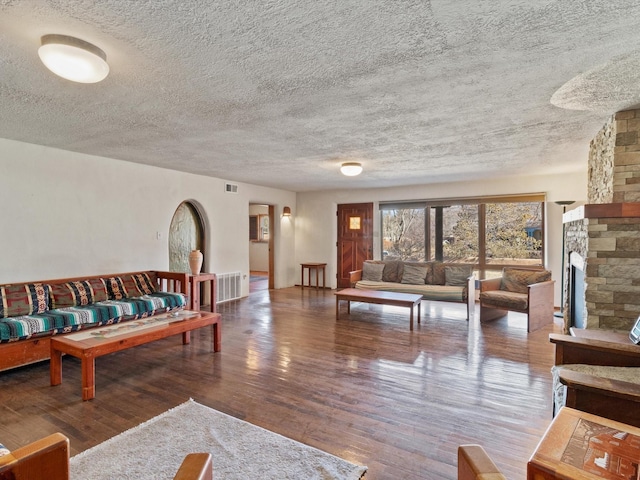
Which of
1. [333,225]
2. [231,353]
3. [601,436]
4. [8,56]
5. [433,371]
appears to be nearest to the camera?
[601,436]

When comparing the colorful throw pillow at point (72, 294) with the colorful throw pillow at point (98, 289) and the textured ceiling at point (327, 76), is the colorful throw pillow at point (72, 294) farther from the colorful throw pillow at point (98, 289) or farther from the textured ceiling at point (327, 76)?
the textured ceiling at point (327, 76)

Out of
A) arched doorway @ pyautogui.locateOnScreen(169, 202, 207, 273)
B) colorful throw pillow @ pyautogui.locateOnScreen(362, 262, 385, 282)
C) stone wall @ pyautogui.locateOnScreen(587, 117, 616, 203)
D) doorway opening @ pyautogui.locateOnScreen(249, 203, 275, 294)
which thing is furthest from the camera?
doorway opening @ pyautogui.locateOnScreen(249, 203, 275, 294)

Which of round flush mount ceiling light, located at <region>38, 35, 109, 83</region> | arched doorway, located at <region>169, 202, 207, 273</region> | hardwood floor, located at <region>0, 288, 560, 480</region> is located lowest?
Result: hardwood floor, located at <region>0, 288, 560, 480</region>

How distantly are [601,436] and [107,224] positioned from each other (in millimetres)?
5294

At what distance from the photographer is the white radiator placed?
21.1ft

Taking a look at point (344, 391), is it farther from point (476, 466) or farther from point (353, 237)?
point (353, 237)

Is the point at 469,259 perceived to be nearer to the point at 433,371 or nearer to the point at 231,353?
the point at 433,371

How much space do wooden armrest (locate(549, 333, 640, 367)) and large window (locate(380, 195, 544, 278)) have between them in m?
4.41

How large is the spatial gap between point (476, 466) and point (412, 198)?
662cm

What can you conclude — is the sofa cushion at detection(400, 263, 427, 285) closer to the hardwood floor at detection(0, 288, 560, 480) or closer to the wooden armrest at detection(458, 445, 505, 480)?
the hardwood floor at detection(0, 288, 560, 480)

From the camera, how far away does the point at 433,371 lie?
3168 millimetres

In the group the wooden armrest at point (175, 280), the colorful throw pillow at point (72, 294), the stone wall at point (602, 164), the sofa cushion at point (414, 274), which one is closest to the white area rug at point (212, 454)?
the colorful throw pillow at point (72, 294)

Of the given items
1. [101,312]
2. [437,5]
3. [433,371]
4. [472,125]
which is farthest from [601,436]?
[101,312]

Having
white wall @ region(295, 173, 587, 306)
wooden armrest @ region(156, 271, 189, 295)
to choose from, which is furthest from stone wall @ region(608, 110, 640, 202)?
wooden armrest @ region(156, 271, 189, 295)
